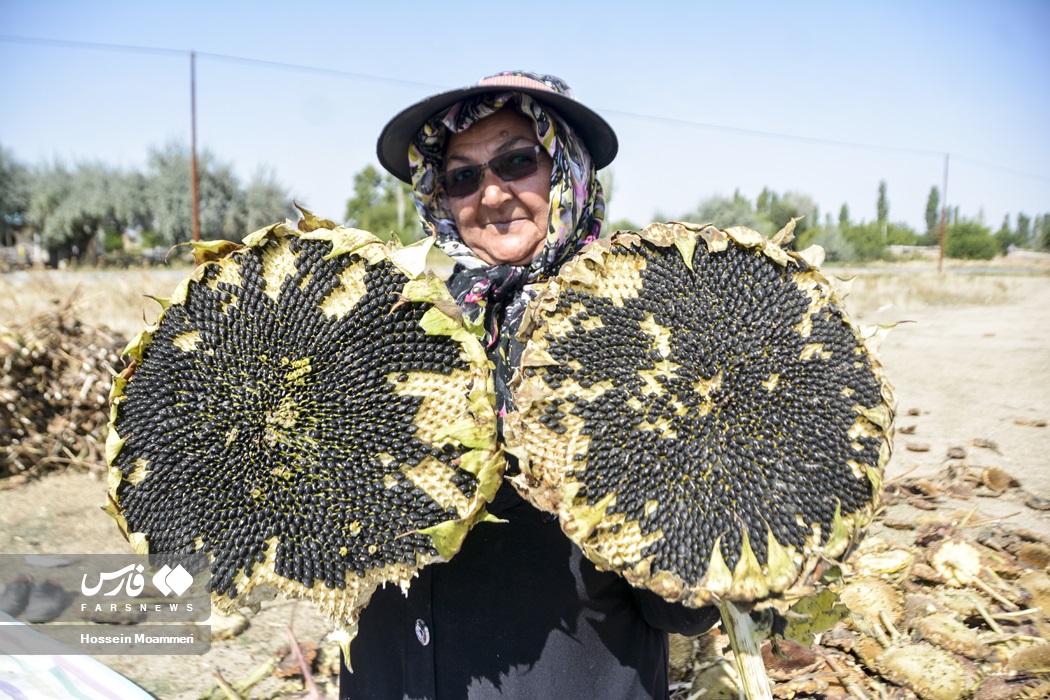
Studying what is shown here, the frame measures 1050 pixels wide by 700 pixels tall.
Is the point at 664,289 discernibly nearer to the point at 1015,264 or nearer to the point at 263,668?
the point at 263,668

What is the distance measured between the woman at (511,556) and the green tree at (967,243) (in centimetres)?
4916

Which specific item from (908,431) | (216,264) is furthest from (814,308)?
(908,431)

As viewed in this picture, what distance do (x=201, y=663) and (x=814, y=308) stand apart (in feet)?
12.8

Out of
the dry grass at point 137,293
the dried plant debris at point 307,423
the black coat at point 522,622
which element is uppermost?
the dried plant debris at point 307,423

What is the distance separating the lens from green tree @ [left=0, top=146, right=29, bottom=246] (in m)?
39.8

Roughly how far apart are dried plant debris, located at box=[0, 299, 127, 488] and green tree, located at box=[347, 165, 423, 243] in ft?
127

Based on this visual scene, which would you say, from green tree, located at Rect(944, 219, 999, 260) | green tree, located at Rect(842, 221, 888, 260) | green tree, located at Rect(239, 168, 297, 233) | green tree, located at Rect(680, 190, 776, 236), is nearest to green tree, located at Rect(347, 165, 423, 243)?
green tree, located at Rect(239, 168, 297, 233)

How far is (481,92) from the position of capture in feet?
7.60

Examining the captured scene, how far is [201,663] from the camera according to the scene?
4031mm

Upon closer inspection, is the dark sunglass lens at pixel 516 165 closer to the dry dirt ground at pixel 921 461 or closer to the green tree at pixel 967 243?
the dry dirt ground at pixel 921 461

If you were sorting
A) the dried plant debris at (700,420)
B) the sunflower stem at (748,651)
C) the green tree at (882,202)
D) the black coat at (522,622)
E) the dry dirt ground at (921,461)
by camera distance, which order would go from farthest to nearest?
the green tree at (882,202), the dry dirt ground at (921,461), the black coat at (522,622), the sunflower stem at (748,651), the dried plant debris at (700,420)

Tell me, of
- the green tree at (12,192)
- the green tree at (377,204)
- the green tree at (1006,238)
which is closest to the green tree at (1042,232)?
the green tree at (1006,238)

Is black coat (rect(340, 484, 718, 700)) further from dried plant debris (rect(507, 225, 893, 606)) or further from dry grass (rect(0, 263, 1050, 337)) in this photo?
dry grass (rect(0, 263, 1050, 337))

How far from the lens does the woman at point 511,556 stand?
199 cm
